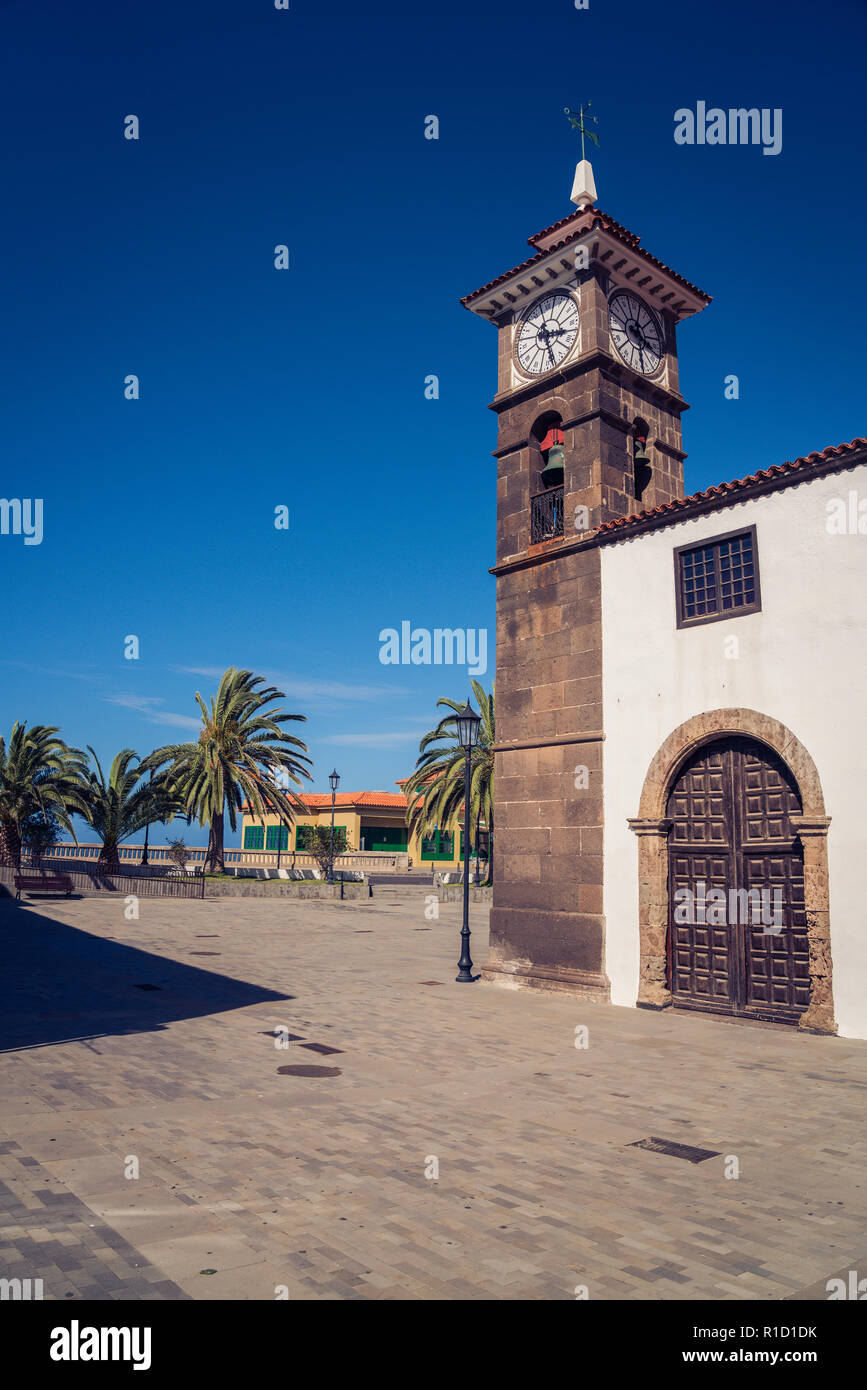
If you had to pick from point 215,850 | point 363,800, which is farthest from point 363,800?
point 215,850

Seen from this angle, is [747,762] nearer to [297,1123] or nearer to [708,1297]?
[297,1123]

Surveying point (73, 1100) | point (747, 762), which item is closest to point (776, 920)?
point (747, 762)

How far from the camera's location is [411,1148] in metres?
6.51

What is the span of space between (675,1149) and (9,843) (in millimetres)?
31967

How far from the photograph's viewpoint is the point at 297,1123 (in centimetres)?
707

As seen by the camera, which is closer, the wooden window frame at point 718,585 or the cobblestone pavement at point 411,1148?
the cobblestone pavement at point 411,1148

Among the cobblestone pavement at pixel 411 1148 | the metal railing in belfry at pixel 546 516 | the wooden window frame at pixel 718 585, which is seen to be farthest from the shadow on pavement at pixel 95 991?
the metal railing in belfry at pixel 546 516

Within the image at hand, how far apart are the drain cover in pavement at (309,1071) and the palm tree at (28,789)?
26920 mm

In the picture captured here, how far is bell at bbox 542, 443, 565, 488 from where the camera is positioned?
52.9 ft

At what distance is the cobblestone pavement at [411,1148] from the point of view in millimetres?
4469

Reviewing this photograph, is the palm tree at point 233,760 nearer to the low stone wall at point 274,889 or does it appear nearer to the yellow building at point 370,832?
the low stone wall at point 274,889

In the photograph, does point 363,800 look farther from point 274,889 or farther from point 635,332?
point 635,332
